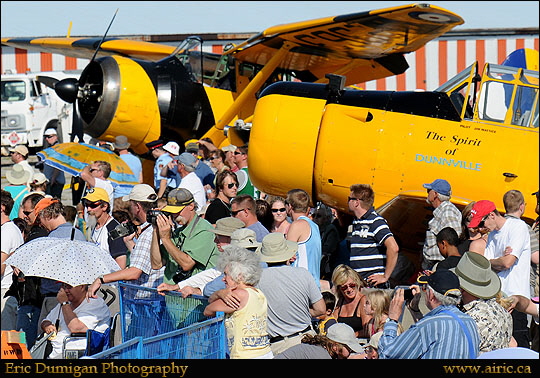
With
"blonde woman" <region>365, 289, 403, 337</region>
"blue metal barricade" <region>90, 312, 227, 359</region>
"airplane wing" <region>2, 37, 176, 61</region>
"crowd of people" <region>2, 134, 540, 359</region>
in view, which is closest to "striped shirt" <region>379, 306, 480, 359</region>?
"crowd of people" <region>2, 134, 540, 359</region>

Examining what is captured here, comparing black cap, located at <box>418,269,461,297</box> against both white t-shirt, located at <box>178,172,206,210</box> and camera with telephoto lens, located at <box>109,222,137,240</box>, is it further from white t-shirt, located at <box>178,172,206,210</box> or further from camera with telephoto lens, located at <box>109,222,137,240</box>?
white t-shirt, located at <box>178,172,206,210</box>

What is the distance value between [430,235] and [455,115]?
4.64 feet

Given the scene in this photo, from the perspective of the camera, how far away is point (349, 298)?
671 cm

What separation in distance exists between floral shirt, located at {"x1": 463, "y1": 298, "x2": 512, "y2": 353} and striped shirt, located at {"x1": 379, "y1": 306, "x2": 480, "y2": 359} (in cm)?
27

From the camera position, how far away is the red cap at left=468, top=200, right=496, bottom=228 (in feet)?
22.5

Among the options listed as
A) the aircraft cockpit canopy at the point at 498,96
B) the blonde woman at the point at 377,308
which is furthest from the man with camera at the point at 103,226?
the aircraft cockpit canopy at the point at 498,96

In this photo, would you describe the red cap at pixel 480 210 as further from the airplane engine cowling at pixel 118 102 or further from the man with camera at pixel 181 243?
the airplane engine cowling at pixel 118 102

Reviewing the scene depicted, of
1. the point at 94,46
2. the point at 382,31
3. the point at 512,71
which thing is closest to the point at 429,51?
the point at 94,46

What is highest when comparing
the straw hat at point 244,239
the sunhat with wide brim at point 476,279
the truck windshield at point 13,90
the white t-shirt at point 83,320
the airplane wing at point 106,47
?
the airplane wing at point 106,47

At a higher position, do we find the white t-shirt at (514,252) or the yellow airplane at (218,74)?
the yellow airplane at (218,74)

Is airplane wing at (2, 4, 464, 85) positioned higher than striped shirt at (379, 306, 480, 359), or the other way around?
airplane wing at (2, 4, 464, 85)

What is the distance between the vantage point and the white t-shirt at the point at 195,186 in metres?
9.84

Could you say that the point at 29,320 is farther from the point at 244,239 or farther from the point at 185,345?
the point at 185,345

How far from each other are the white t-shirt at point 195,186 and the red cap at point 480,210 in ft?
12.7
